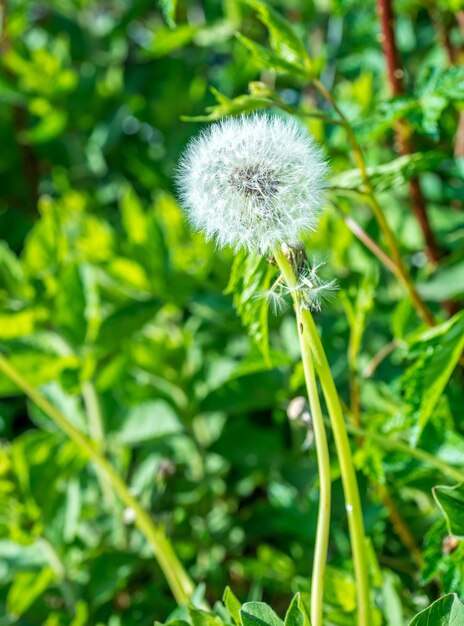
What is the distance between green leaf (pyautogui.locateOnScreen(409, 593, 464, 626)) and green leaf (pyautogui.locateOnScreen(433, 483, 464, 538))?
0.09 metres

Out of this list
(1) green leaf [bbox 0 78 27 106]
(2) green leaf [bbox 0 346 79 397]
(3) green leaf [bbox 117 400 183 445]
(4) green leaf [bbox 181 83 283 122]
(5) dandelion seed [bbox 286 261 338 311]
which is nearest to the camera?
(5) dandelion seed [bbox 286 261 338 311]

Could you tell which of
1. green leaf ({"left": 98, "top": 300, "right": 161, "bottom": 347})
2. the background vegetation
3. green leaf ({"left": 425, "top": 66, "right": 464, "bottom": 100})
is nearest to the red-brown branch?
the background vegetation

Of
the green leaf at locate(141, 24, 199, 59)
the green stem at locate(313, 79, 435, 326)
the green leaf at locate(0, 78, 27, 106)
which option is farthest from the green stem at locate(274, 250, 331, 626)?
the green leaf at locate(0, 78, 27, 106)

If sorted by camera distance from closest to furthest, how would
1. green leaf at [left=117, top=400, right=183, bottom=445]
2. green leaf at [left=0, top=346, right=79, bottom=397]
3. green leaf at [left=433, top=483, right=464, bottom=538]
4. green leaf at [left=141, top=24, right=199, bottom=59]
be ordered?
green leaf at [left=433, top=483, right=464, bottom=538]
green leaf at [left=0, top=346, right=79, bottom=397]
green leaf at [left=117, top=400, right=183, bottom=445]
green leaf at [left=141, top=24, right=199, bottom=59]

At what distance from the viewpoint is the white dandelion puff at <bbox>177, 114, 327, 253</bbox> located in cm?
87

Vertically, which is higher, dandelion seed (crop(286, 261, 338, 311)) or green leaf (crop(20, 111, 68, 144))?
green leaf (crop(20, 111, 68, 144))

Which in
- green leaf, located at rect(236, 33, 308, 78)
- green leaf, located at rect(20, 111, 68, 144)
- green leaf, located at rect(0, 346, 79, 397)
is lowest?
green leaf, located at rect(0, 346, 79, 397)

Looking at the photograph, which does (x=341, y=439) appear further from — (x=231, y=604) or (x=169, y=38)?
(x=169, y=38)

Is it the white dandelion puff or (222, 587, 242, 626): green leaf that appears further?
(222, 587, 242, 626): green leaf

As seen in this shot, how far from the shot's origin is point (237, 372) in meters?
1.44

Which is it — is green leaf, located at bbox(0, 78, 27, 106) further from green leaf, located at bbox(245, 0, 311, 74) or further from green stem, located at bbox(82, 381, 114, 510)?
green leaf, located at bbox(245, 0, 311, 74)

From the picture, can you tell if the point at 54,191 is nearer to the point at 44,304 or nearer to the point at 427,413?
the point at 44,304

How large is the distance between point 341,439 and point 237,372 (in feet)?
1.82

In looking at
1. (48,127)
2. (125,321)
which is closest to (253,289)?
(125,321)
